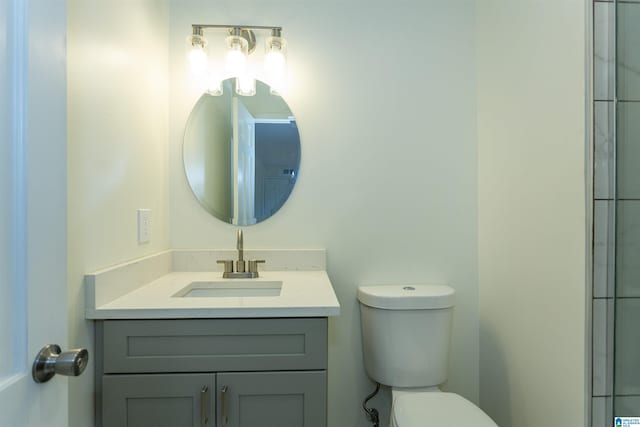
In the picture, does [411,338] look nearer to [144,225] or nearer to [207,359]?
[207,359]

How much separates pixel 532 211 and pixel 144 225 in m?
1.38

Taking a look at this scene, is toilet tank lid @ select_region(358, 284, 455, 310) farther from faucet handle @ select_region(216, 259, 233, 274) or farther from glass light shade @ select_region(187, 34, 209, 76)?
glass light shade @ select_region(187, 34, 209, 76)

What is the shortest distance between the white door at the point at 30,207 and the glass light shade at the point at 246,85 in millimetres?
938

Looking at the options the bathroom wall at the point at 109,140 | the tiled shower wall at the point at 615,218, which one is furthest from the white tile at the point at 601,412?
the bathroom wall at the point at 109,140

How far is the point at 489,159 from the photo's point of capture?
153 centimetres

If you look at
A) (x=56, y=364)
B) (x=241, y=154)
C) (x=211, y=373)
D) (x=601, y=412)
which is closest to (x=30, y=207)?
(x=56, y=364)

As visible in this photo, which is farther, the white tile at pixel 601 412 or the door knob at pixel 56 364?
the white tile at pixel 601 412

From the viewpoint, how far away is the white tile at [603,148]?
0.98 meters

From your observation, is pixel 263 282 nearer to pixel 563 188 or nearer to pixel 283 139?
pixel 283 139

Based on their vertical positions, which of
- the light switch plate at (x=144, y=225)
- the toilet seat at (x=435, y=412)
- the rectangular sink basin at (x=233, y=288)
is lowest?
the toilet seat at (x=435, y=412)

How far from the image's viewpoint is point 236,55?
147cm

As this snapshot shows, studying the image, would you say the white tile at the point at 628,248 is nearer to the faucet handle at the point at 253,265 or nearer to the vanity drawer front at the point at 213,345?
the vanity drawer front at the point at 213,345

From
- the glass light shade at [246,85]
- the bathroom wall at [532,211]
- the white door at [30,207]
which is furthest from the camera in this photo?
the glass light shade at [246,85]

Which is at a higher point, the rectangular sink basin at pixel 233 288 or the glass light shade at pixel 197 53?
the glass light shade at pixel 197 53
